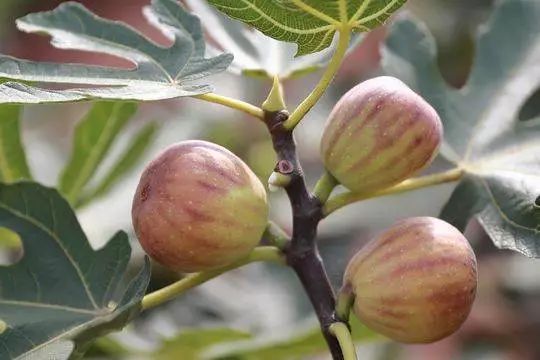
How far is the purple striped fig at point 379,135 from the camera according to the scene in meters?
0.90

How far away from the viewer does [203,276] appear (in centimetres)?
92

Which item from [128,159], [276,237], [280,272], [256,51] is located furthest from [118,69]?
[280,272]

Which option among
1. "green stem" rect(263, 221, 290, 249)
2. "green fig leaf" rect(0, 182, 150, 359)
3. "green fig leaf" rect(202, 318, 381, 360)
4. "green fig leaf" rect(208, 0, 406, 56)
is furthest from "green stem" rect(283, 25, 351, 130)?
"green fig leaf" rect(202, 318, 381, 360)

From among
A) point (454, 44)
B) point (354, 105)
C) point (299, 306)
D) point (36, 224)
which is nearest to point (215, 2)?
point (354, 105)

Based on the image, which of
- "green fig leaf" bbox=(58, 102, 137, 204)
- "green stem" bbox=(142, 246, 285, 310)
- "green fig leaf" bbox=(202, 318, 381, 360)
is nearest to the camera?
"green stem" bbox=(142, 246, 285, 310)

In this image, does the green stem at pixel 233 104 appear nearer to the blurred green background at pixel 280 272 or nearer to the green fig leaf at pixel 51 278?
the green fig leaf at pixel 51 278

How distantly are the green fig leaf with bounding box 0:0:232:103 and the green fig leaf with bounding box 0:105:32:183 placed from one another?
20 centimetres

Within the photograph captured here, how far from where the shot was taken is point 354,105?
907 mm

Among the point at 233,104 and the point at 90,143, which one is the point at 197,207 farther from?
the point at 90,143

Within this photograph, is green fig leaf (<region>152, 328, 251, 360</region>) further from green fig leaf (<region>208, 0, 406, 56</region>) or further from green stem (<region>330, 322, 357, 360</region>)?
green fig leaf (<region>208, 0, 406, 56</region>)

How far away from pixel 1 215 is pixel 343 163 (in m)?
0.39

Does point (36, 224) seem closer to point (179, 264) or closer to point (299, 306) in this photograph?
point (179, 264)

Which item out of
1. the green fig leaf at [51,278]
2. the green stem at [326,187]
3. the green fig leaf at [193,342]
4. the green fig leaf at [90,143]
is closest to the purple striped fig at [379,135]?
the green stem at [326,187]

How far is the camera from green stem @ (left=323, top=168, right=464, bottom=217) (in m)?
0.93
